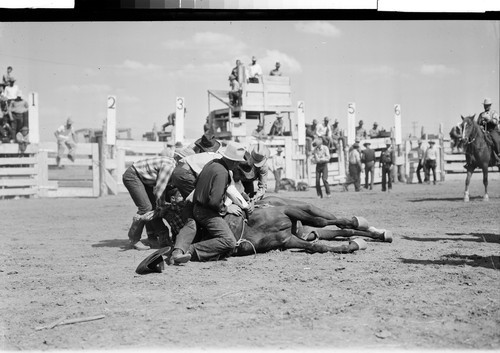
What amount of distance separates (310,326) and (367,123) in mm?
16521

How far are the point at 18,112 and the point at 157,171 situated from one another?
367 inches

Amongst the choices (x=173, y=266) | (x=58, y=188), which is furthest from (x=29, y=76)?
(x=58, y=188)

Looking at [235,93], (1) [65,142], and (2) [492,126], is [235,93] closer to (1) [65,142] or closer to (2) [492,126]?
(1) [65,142]

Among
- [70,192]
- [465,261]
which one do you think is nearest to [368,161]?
[70,192]

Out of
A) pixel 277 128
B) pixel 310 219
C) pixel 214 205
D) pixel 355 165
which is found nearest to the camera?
pixel 214 205

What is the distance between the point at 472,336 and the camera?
4.36 m

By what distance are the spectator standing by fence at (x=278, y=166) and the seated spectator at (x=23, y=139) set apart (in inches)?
299

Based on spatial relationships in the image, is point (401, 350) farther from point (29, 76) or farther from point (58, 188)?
point (58, 188)

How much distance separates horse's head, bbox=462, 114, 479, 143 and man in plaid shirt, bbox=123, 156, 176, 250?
8.54 m

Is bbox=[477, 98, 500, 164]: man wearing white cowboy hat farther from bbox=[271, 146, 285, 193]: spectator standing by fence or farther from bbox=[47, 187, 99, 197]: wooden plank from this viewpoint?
bbox=[47, 187, 99, 197]: wooden plank

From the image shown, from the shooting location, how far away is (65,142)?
58.0 ft

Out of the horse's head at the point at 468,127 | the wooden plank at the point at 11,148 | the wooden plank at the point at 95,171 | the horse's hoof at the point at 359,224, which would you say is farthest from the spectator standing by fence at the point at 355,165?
the horse's hoof at the point at 359,224

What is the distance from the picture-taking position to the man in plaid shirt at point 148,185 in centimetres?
848

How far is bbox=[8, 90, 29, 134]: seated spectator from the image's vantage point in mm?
15898
